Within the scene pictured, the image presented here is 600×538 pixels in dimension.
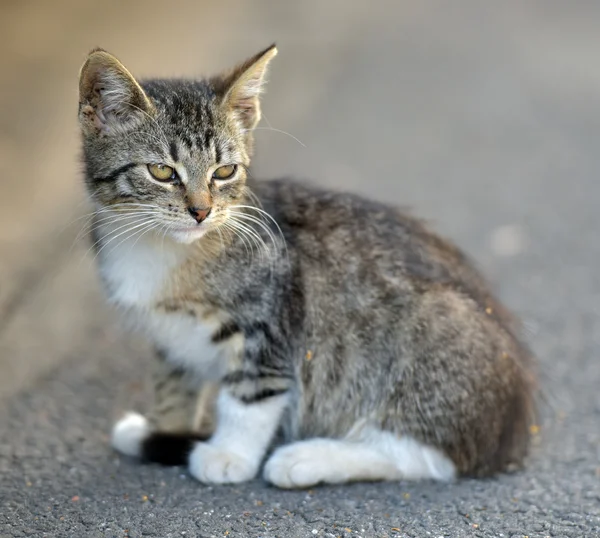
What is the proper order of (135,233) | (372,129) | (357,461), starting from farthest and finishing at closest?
1. (372,129)
2. (357,461)
3. (135,233)

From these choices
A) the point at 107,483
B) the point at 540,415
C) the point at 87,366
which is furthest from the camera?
the point at 87,366

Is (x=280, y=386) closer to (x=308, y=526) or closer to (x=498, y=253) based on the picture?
(x=308, y=526)

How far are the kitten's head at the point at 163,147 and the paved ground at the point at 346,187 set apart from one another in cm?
111

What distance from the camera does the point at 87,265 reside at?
19.0 ft

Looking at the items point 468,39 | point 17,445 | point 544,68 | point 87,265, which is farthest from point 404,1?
point 17,445

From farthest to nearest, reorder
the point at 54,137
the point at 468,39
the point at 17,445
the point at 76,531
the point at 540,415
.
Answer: the point at 468,39
the point at 54,137
the point at 540,415
the point at 17,445
the point at 76,531

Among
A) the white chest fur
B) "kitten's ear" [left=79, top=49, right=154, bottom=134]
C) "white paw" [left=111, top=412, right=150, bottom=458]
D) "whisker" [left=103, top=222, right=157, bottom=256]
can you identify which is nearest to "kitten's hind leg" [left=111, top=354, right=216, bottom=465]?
"white paw" [left=111, top=412, right=150, bottom=458]

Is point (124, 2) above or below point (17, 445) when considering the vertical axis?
above

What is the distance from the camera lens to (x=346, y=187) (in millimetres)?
6934

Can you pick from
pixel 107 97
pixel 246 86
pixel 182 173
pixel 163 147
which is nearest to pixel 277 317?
pixel 182 173

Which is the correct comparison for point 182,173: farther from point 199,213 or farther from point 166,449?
point 166,449

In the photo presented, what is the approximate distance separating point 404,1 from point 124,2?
433cm

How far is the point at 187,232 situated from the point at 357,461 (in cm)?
118

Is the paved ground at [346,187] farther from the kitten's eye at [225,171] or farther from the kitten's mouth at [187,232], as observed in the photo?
the kitten's eye at [225,171]
